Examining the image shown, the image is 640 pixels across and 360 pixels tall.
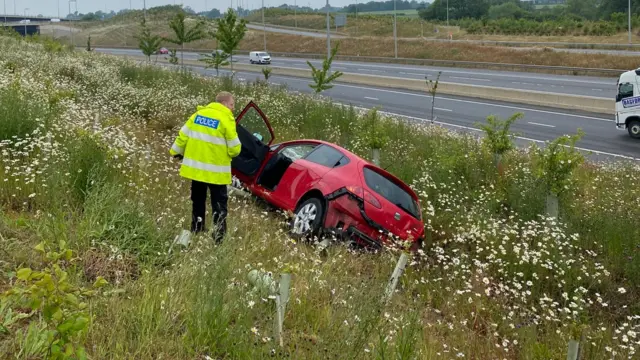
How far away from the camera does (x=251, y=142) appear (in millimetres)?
8508

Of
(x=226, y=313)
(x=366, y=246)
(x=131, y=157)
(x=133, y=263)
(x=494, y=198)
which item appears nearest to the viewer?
(x=226, y=313)

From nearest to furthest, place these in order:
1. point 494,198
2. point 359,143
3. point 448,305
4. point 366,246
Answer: point 448,305 < point 366,246 < point 494,198 < point 359,143

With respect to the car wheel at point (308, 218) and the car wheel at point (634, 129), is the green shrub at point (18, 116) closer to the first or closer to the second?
the car wheel at point (308, 218)

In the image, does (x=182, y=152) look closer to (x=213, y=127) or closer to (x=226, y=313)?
(x=213, y=127)

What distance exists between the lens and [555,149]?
30.1ft

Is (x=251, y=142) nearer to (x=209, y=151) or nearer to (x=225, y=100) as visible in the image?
(x=225, y=100)

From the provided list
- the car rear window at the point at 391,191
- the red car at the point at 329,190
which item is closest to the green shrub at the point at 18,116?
the red car at the point at 329,190

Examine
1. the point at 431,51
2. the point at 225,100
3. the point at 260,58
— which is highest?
the point at 431,51

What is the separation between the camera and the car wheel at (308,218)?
7.33 meters

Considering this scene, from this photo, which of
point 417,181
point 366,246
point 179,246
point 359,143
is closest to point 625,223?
point 417,181

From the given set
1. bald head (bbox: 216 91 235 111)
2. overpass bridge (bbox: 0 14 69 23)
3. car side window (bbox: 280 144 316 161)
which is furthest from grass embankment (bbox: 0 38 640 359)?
overpass bridge (bbox: 0 14 69 23)

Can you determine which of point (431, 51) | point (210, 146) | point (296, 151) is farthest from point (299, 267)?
point (431, 51)

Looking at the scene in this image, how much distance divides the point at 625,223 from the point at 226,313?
275 inches

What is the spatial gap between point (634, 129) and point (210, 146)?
17148mm
